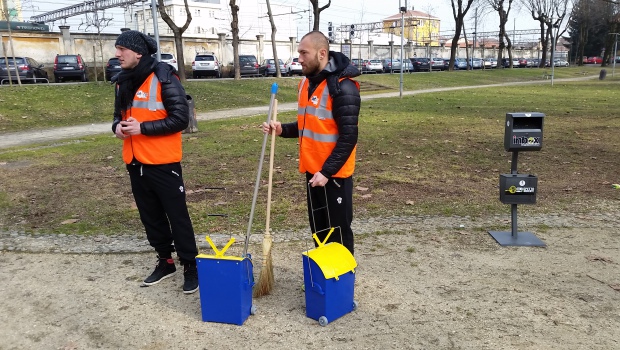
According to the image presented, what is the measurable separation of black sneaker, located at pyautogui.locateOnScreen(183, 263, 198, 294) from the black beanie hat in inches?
62.9

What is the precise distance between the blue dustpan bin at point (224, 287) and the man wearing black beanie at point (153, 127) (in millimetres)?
514

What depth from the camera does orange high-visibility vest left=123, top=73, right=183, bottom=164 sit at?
358 centimetres

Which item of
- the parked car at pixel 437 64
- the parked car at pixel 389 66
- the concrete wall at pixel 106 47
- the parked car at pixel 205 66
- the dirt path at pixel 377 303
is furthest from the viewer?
the parked car at pixel 437 64

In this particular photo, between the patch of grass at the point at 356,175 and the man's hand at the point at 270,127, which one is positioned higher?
the man's hand at the point at 270,127

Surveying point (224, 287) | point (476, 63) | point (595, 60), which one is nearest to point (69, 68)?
point (224, 287)

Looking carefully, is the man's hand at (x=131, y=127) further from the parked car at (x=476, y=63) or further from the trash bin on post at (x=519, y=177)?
the parked car at (x=476, y=63)

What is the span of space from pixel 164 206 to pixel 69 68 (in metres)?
23.9

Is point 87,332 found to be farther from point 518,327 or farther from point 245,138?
point 245,138

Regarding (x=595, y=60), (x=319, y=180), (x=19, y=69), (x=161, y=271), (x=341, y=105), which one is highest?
(x=595, y=60)

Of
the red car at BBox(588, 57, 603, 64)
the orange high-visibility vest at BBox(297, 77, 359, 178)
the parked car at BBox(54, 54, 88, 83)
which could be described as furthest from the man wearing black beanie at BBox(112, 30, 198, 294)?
the red car at BBox(588, 57, 603, 64)

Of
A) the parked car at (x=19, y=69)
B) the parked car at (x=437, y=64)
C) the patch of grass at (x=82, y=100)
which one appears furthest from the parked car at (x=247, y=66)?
the parked car at (x=437, y=64)

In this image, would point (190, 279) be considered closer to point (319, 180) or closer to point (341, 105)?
point (319, 180)

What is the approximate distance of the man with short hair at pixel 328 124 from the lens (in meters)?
3.30

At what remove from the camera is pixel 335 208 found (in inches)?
140
